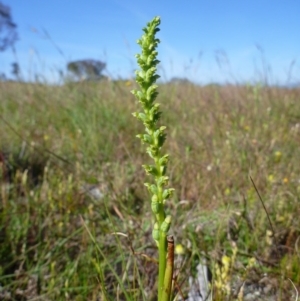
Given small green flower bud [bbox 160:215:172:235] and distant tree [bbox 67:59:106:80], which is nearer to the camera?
small green flower bud [bbox 160:215:172:235]

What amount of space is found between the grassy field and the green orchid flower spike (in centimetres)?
25

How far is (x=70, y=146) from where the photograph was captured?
332 cm

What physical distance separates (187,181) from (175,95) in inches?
94.5

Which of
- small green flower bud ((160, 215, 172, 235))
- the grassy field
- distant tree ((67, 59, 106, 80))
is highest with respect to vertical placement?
distant tree ((67, 59, 106, 80))

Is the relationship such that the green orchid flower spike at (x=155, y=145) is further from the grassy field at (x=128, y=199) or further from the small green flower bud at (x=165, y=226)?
the grassy field at (x=128, y=199)

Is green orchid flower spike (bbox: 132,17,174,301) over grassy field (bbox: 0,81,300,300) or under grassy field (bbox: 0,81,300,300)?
over

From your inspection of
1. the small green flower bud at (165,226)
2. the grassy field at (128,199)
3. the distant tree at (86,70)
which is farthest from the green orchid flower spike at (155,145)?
the distant tree at (86,70)

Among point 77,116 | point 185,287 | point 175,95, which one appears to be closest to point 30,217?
point 185,287

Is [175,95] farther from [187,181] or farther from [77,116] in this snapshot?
[187,181]

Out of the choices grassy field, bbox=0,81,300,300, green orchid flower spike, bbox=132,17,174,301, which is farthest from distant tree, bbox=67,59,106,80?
green orchid flower spike, bbox=132,17,174,301

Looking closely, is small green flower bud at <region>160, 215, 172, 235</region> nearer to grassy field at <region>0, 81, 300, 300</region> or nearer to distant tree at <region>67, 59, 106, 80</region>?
grassy field at <region>0, 81, 300, 300</region>

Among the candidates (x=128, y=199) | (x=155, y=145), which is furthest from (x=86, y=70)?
(x=155, y=145)

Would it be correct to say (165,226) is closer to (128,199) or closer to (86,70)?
(128,199)

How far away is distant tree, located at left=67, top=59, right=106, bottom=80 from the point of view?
5387mm
